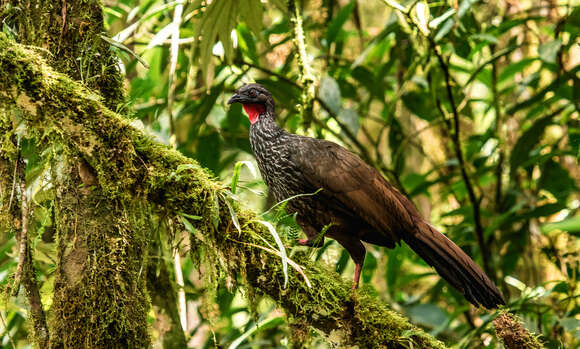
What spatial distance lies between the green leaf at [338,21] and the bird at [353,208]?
99 centimetres

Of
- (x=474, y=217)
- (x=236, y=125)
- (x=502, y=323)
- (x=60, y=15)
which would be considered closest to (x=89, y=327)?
(x=60, y=15)

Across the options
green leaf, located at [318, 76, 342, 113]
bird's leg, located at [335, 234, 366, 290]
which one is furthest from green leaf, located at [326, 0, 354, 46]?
bird's leg, located at [335, 234, 366, 290]

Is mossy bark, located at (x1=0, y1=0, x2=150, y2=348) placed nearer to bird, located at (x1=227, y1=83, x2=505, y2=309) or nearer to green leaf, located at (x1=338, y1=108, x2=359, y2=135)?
bird, located at (x1=227, y1=83, x2=505, y2=309)

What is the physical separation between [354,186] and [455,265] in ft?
1.64

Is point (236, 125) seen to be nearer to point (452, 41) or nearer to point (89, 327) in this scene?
point (452, 41)

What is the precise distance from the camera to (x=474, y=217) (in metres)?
3.21

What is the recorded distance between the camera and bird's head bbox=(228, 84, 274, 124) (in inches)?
107

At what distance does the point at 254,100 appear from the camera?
2711mm

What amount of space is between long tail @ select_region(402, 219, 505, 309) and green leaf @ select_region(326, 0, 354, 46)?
4.21ft

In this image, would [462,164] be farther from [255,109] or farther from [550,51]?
[255,109]

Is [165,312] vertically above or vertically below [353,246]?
below

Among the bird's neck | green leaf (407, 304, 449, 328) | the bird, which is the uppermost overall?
the bird's neck

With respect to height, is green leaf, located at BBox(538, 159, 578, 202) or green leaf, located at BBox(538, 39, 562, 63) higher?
green leaf, located at BBox(538, 39, 562, 63)

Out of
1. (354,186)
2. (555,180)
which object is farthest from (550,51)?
(354,186)
